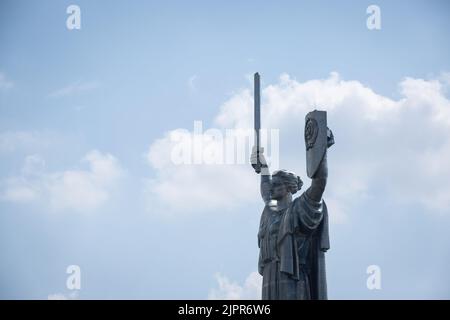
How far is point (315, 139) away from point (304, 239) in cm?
274

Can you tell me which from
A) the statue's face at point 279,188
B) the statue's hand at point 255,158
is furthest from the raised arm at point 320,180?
the statue's hand at point 255,158

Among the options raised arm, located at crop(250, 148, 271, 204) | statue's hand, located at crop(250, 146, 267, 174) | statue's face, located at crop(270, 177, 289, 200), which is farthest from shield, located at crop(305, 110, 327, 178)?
raised arm, located at crop(250, 148, 271, 204)

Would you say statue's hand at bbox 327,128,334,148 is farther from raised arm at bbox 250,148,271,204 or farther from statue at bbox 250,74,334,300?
raised arm at bbox 250,148,271,204

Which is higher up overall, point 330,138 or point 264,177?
point 330,138

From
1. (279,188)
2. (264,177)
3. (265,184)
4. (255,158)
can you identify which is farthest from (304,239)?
(255,158)

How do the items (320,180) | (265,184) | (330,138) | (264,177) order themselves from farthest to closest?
1. (264,177)
2. (265,184)
3. (330,138)
4. (320,180)

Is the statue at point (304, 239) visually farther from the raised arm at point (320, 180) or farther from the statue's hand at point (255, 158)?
the statue's hand at point (255, 158)

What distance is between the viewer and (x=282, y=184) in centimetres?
3900

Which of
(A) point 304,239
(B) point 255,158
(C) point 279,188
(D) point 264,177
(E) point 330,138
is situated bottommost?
(A) point 304,239

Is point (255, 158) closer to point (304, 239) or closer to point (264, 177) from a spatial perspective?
point (264, 177)

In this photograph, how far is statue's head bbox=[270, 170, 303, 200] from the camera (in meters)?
39.0

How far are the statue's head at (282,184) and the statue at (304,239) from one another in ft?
1.84
